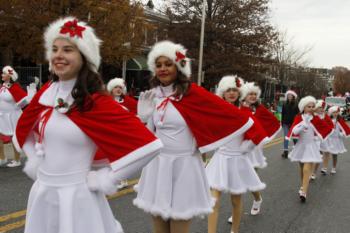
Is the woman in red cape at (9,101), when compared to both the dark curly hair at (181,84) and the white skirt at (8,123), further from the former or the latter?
the dark curly hair at (181,84)

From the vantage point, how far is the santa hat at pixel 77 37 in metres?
2.79

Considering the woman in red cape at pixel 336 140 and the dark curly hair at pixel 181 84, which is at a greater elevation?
the dark curly hair at pixel 181 84

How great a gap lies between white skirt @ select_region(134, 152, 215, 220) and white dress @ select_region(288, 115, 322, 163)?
15.2 ft

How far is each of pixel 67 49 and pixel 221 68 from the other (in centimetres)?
2819

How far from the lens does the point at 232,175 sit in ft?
17.5

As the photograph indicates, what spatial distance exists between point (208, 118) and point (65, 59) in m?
1.77

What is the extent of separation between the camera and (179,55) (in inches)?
162

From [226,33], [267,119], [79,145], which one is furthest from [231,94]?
[226,33]

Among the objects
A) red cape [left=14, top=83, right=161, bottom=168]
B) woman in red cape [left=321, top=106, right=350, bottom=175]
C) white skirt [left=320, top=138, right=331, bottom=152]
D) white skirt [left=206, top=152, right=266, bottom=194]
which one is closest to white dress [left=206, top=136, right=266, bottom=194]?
white skirt [left=206, top=152, right=266, bottom=194]

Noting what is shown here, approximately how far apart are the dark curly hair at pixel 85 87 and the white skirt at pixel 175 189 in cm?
133

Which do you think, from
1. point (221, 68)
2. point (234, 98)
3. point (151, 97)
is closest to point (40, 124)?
point (151, 97)

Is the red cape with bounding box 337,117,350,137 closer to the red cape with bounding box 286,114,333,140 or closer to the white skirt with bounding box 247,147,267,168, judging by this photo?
the red cape with bounding box 286,114,333,140

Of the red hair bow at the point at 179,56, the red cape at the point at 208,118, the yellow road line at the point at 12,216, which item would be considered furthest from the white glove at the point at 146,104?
the yellow road line at the point at 12,216

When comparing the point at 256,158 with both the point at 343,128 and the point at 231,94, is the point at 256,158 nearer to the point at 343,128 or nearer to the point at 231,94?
the point at 231,94
